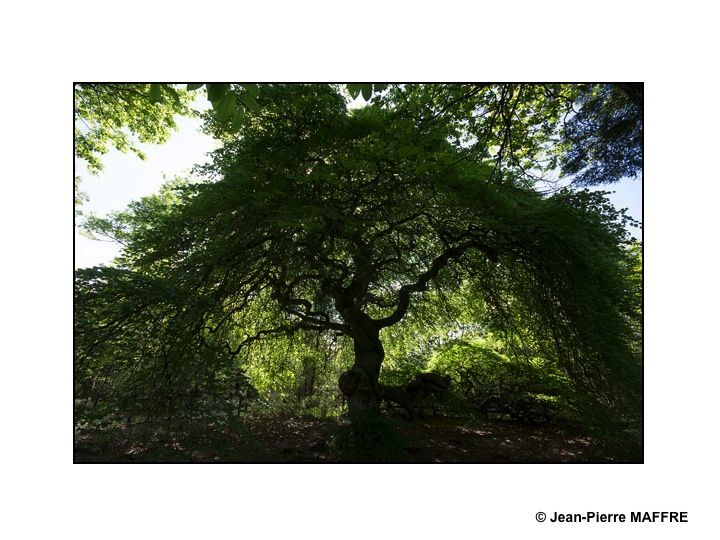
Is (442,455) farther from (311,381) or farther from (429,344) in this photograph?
(311,381)

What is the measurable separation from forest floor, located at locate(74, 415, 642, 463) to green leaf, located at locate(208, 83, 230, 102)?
2756 mm

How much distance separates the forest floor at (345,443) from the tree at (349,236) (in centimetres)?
44

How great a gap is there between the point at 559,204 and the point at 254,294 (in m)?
3.92

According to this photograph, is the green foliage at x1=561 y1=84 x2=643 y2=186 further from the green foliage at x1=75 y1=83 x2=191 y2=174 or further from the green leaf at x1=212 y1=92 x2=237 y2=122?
the green foliage at x1=75 y1=83 x2=191 y2=174

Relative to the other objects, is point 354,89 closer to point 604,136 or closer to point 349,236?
point 604,136

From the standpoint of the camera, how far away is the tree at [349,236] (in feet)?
10.9

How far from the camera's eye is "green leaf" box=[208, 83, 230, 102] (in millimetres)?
1450

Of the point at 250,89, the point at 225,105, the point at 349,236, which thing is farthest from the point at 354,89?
the point at 349,236

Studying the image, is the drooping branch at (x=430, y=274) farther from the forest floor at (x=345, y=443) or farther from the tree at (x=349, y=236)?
the forest floor at (x=345, y=443)

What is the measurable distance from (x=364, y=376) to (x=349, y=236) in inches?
77.6

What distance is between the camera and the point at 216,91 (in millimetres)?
1474

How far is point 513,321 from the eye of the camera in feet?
16.5
